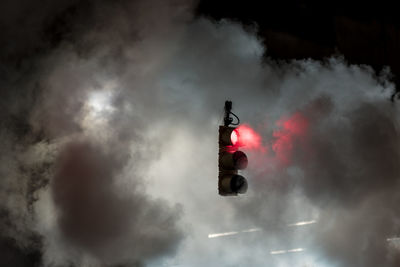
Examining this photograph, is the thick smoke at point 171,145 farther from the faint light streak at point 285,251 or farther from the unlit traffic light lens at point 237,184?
the unlit traffic light lens at point 237,184

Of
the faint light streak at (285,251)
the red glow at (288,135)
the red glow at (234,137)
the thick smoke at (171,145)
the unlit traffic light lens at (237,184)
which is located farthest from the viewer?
the red glow at (288,135)

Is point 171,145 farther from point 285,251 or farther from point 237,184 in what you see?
point 237,184

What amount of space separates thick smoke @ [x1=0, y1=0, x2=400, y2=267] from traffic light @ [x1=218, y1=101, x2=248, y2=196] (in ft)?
7.09

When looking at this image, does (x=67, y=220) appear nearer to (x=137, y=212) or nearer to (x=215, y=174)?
(x=137, y=212)

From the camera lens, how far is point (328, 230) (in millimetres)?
5688

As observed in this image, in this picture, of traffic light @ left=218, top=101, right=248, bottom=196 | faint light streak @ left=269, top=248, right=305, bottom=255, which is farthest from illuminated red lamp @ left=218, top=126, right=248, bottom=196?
faint light streak @ left=269, top=248, right=305, bottom=255

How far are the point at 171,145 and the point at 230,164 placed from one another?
2436 mm

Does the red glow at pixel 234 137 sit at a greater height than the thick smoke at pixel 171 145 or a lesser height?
lesser

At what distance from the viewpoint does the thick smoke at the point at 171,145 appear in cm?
504

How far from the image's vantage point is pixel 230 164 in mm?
3244

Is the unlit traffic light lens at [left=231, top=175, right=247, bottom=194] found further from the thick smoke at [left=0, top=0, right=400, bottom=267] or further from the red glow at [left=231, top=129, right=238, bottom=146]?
the thick smoke at [left=0, top=0, right=400, bottom=267]

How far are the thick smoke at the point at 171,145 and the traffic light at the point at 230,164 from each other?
2162 millimetres

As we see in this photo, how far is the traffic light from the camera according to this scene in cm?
318

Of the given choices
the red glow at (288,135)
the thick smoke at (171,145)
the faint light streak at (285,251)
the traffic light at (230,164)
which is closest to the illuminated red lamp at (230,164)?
the traffic light at (230,164)
